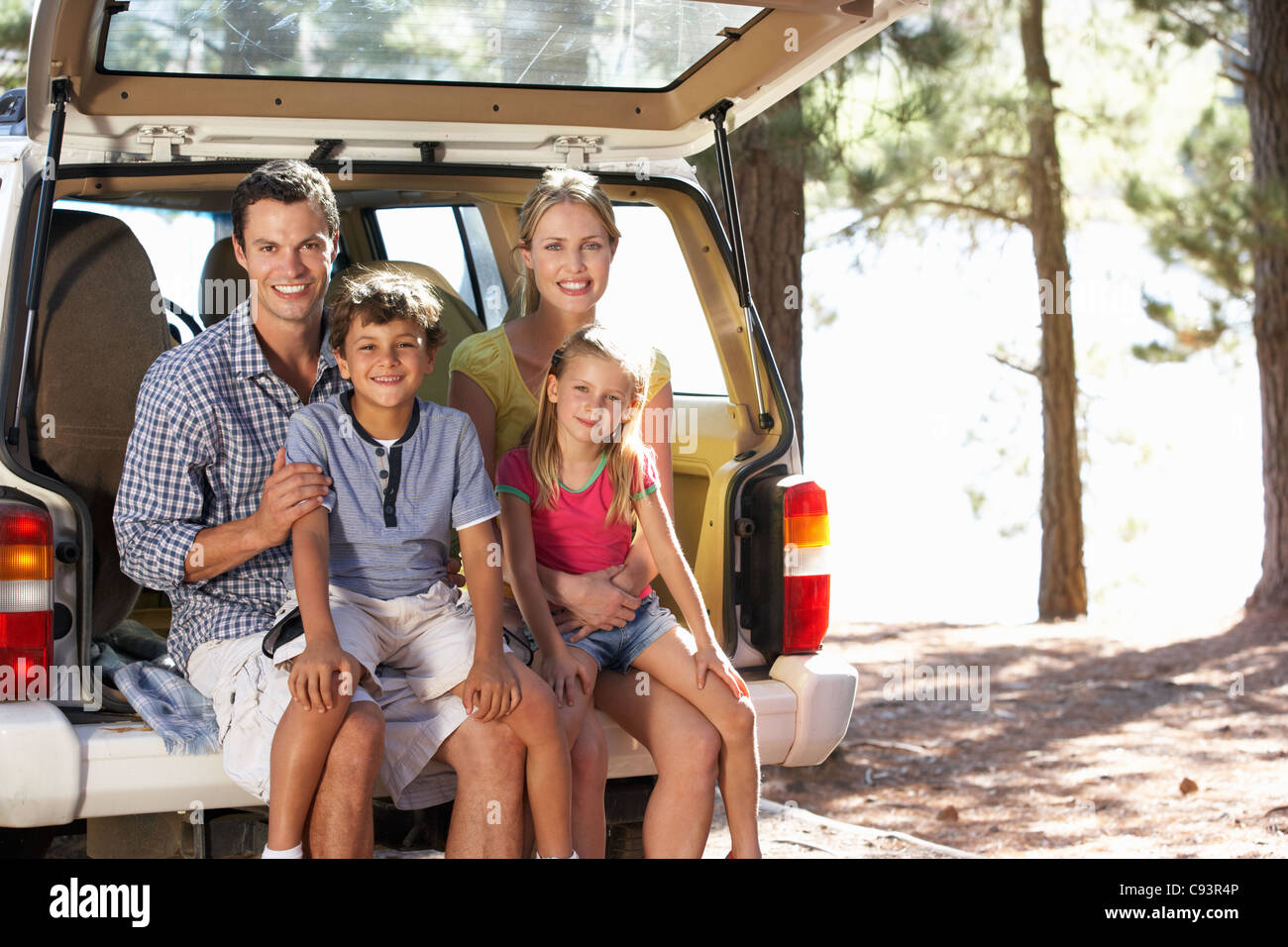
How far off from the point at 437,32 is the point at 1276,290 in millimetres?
7621

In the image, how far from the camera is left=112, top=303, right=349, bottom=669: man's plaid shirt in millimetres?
3066

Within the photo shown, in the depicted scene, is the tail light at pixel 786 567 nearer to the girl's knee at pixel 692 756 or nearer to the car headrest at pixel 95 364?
the girl's knee at pixel 692 756

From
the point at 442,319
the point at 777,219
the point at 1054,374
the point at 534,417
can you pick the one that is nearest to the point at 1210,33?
the point at 1054,374

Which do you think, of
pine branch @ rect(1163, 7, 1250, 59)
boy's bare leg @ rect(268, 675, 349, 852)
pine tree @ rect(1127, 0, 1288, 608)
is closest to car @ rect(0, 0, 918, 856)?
boy's bare leg @ rect(268, 675, 349, 852)

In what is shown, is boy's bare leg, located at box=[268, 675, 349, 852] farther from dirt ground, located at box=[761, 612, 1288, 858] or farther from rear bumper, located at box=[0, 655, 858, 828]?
dirt ground, located at box=[761, 612, 1288, 858]

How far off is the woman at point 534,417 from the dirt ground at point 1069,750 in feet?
6.11

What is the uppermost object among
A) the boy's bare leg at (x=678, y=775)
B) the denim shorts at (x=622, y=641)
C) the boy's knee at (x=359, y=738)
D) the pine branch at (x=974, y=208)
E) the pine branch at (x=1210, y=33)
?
the pine branch at (x=1210, y=33)

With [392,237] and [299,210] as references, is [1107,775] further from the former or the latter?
[299,210]

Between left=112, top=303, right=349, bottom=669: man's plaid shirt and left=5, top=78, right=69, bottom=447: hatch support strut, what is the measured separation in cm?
26

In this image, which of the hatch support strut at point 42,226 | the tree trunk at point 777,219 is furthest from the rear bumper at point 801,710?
the tree trunk at point 777,219

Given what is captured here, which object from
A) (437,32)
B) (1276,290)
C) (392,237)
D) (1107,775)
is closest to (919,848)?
(1107,775)

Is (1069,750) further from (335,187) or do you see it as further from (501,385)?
(335,187)

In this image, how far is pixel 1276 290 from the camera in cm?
955

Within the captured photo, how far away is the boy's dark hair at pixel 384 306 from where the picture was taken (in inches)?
121
